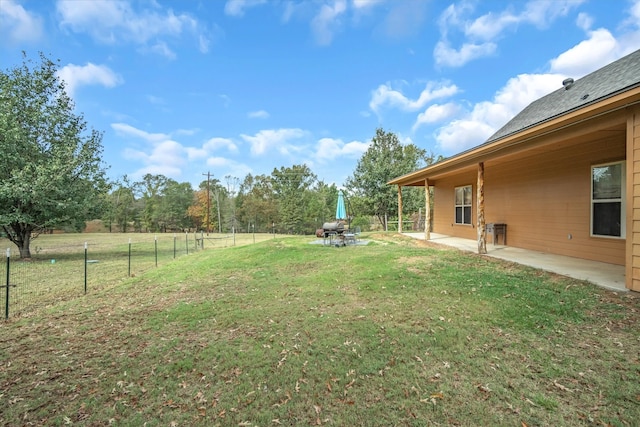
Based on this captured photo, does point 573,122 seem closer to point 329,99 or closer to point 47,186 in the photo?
point 329,99

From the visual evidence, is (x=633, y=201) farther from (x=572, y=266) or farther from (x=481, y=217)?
(x=481, y=217)

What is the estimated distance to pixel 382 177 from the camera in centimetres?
1919

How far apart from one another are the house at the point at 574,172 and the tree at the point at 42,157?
14.5m

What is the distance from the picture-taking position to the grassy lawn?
6.92 feet

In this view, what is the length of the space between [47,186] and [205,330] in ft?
38.9

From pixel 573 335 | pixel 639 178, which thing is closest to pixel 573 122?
pixel 639 178

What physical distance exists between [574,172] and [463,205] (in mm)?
Result: 4582

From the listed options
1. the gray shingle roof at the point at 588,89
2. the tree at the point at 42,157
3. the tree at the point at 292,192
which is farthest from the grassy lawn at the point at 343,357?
the tree at the point at 292,192

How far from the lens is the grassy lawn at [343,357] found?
2.11m

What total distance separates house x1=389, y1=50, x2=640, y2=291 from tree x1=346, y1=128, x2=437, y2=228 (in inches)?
365

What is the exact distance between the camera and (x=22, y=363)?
2992 mm

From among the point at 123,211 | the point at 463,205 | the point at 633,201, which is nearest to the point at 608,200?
the point at 633,201

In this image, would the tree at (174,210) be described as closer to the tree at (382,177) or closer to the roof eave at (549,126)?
the tree at (382,177)

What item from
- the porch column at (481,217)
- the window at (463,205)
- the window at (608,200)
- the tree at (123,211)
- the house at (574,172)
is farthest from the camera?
the tree at (123,211)
